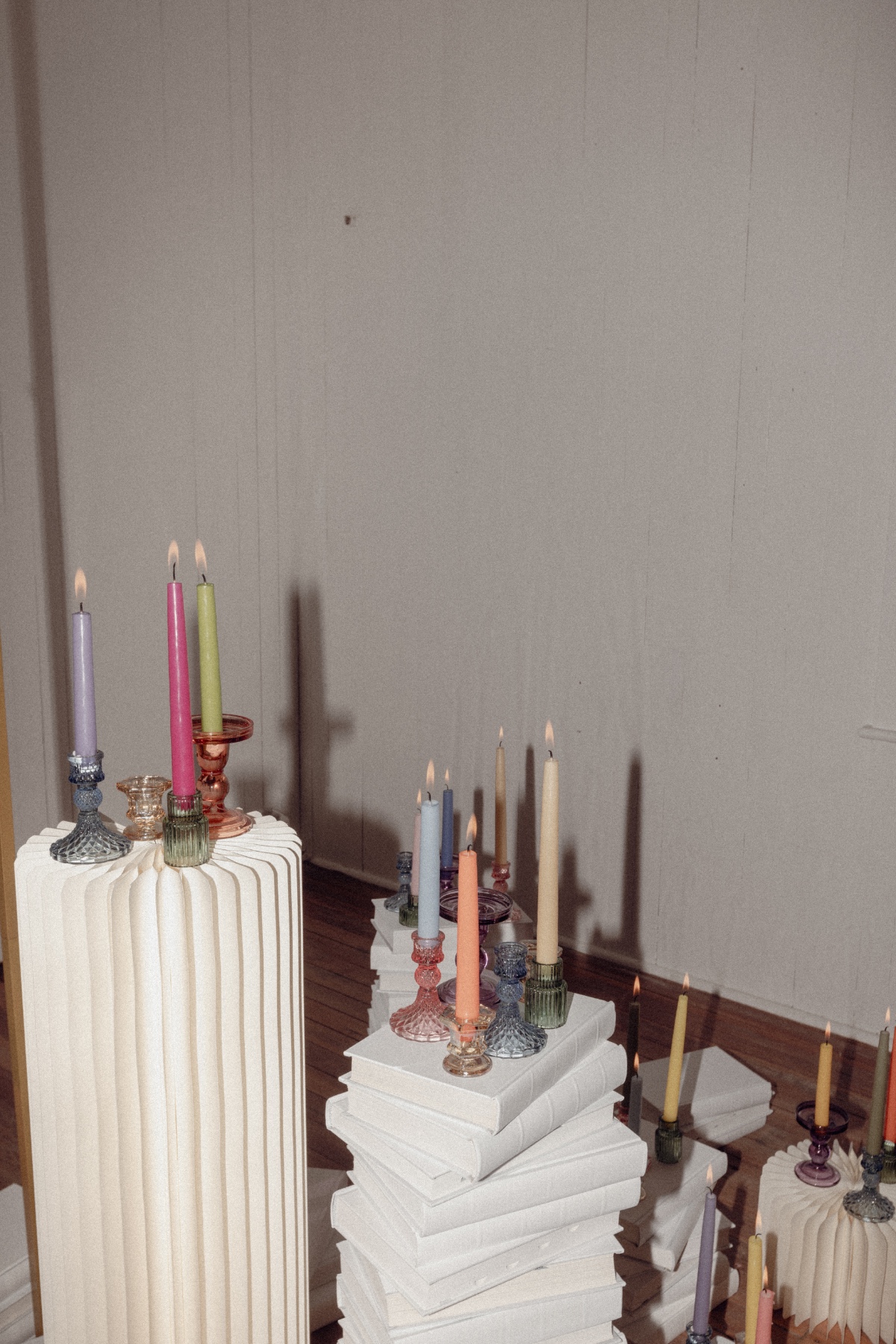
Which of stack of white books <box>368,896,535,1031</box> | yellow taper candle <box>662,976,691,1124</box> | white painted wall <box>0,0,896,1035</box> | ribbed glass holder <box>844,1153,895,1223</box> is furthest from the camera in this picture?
white painted wall <box>0,0,896,1035</box>

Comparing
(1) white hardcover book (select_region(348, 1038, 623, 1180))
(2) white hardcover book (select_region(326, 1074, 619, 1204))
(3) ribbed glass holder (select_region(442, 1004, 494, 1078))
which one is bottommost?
(2) white hardcover book (select_region(326, 1074, 619, 1204))

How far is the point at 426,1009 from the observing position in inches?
43.7

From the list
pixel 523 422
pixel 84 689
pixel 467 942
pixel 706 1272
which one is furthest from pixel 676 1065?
pixel 523 422

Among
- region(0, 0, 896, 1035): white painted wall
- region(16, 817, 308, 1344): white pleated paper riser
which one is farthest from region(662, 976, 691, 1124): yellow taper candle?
region(0, 0, 896, 1035): white painted wall

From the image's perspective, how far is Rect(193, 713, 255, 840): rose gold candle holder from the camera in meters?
1.00

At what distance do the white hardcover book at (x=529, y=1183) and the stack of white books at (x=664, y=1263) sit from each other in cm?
35

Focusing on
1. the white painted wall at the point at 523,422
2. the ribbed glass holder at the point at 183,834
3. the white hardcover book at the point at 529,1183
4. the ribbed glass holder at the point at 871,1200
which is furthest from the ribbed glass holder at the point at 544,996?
the white painted wall at the point at 523,422

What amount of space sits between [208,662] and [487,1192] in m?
0.52

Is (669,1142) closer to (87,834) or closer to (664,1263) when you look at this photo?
(664,1263)

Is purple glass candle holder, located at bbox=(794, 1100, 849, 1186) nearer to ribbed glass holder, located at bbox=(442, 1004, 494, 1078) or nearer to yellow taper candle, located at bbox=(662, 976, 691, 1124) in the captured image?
yellow taper candle, located at bbox=(662, 976, 691, 1124)

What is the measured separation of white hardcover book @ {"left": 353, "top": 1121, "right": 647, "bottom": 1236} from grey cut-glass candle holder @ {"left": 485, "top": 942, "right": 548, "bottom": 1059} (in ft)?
0.33

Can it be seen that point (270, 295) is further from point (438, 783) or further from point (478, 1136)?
point (478, 1136)

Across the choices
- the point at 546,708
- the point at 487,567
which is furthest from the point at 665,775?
the point at 487,567

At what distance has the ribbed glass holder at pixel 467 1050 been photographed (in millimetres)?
1021
